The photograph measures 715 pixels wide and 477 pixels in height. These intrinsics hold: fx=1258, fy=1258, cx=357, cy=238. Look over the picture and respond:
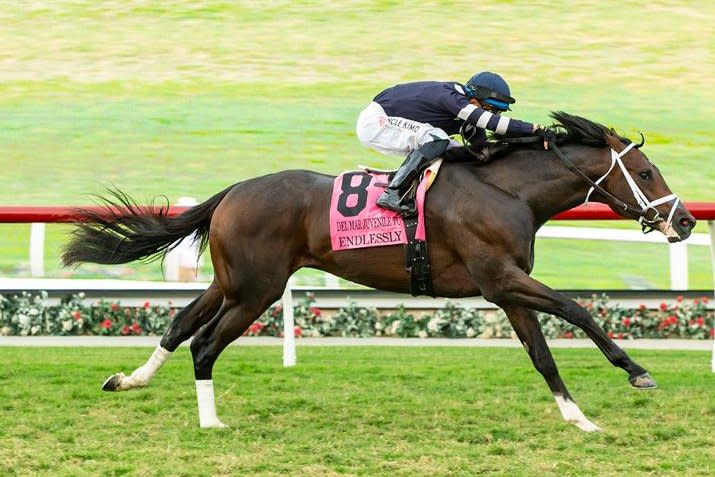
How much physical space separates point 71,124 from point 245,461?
8367 mm

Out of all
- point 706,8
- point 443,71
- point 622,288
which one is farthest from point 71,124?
point 706,8

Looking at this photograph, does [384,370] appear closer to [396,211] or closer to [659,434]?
[396,211]

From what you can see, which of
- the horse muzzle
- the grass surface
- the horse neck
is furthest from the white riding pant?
the grass surface

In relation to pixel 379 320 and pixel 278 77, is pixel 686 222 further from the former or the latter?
pixel 278 77

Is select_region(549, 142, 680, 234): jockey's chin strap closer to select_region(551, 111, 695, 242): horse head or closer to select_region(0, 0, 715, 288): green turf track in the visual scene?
select_region(551, 111, 695, 242): horse head

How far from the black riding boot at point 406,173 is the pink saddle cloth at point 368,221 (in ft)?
0.15

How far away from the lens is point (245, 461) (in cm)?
482

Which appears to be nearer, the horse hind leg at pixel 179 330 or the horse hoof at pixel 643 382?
the horse hoof at pixel 643 382

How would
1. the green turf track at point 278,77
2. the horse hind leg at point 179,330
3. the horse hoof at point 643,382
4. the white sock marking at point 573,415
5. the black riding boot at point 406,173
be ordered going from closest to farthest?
1. the horse hoof at point 643,382
2. the white sock marking at point 573,415
3. the black riding boot at point 406,173
4. the horse hind leg at point 179,330
5. the green turf track at point 278,77

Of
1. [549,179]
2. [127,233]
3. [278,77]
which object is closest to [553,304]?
[549,179]

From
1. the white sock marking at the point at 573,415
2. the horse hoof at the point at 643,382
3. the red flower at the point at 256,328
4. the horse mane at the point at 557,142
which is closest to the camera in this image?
the horse hoof at the point at 643,382

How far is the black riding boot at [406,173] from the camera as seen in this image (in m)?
5.71

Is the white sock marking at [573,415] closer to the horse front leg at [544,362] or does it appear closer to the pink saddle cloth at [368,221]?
the horse front leg at [544,362]

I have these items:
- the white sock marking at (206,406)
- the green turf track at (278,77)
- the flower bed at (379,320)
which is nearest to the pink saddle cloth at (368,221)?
the white sock marking at (206,406)
